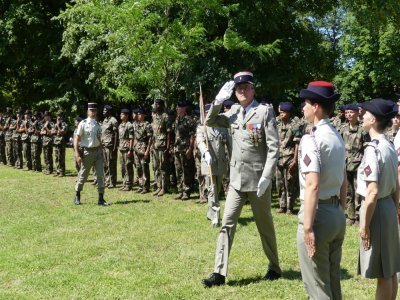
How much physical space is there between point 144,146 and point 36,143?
7.01 metres

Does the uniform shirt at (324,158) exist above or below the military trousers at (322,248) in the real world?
above

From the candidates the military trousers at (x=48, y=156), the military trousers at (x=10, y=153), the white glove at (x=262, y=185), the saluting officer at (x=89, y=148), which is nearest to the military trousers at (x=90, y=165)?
the saluting officer at (x=89, y=148)

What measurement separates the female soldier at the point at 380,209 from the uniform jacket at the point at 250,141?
1470 millimetres

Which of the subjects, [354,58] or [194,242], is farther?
[354,58]

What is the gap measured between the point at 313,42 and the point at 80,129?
10.6m

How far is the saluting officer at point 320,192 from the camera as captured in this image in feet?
12.7

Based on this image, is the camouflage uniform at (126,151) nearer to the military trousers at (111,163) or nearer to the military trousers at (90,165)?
the military trousers at (111,163)

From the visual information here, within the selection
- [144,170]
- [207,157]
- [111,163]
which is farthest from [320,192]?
[111,163]

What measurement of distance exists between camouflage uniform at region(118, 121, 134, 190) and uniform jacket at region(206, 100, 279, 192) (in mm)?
8093

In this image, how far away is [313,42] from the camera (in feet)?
60.8

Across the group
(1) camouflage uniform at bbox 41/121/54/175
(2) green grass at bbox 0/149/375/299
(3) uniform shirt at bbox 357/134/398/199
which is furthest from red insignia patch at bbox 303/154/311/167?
(1) camouflage uniform at bbox 41/121/54/175

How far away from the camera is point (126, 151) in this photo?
1392 centimetres

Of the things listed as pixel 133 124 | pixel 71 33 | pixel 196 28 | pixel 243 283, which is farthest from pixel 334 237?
pixel 71 33

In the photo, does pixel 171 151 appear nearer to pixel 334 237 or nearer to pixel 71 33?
pixel 334 237
